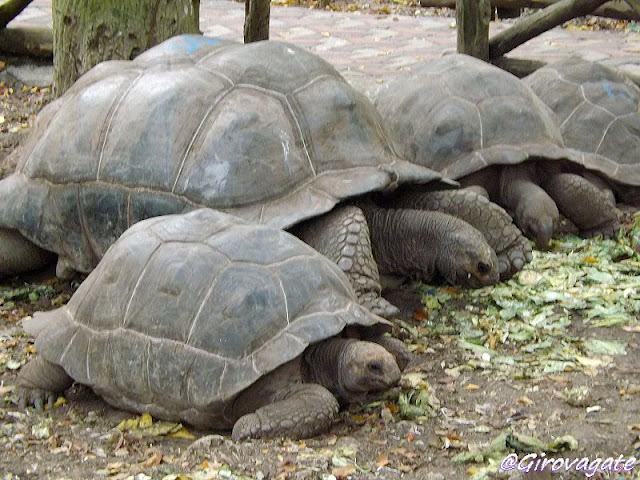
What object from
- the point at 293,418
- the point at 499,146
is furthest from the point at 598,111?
the point at 293,418

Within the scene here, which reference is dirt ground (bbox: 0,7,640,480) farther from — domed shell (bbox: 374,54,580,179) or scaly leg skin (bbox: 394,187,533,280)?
domed shell (bbox: 374,54,580,179)

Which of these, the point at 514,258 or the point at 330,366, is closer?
the point at 330,366

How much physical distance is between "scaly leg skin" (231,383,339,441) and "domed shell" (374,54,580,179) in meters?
2.18

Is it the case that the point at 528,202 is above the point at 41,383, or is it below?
above

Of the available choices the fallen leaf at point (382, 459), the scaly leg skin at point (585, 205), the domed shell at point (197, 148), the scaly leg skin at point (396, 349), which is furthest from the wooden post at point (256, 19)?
the fallen leaf at point (382, 459)

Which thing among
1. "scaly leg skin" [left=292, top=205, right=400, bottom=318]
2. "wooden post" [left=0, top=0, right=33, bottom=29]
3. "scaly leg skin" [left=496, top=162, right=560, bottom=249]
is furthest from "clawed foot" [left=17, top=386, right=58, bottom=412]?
"wooden post" [left=0, top=0, right=33, bottom=29]

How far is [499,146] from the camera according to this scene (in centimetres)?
536

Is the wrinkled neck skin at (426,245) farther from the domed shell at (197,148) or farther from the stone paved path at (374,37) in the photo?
the stone paved path at (374,37)

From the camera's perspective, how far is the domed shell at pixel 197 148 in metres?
4.42

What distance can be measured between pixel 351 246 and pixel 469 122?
1.42m

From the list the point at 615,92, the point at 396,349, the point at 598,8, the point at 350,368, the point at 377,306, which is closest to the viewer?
the point at 350,368

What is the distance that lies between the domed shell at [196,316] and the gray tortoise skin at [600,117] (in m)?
2.62

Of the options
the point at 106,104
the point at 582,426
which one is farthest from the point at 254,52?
the point at 582,426

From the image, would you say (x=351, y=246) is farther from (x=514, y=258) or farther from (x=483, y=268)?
(x=514, y=258)
